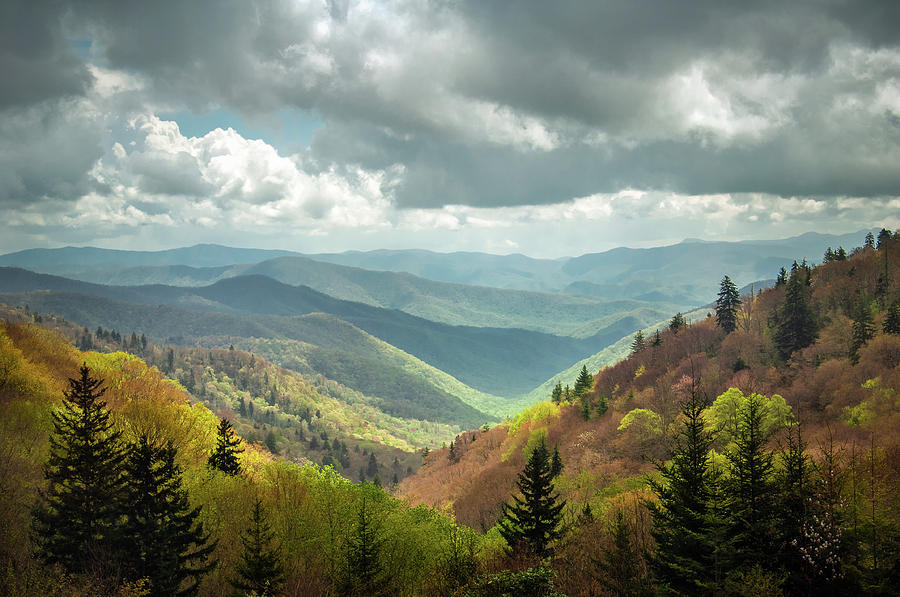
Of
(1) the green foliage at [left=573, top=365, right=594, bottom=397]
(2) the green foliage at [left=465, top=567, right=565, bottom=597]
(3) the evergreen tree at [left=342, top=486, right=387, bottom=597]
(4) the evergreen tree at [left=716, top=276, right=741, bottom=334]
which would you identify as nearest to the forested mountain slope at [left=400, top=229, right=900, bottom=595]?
(1) the green foliage at [left=573, top=365, right=594, bottom=397]

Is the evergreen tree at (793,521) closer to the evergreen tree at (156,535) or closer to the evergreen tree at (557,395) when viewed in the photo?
the evergreen tree at (156,535)

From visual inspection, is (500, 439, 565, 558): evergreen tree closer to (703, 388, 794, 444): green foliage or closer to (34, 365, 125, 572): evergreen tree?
(34, 365, 125, 572): evergreen tree

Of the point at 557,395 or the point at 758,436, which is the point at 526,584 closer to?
the point at 758,436

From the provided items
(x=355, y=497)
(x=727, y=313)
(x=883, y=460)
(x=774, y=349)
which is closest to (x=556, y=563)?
(x=355, y=497)

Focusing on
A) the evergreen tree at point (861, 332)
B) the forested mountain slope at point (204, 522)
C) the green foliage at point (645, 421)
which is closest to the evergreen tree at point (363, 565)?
the forested mountain slope at point (204, 522)

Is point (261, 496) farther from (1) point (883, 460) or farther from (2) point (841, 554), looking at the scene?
(1) point (883, 460)

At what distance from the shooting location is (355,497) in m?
49.7

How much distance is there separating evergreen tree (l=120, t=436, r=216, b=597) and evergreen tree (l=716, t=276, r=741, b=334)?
406ft

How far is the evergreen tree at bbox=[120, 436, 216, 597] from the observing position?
32.5 m

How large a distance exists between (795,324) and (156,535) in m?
111

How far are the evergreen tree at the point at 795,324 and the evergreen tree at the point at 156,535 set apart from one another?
10595cm

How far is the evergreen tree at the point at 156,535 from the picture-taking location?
32469mm

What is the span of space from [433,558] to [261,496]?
56.1 feet

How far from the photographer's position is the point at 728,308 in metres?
129
